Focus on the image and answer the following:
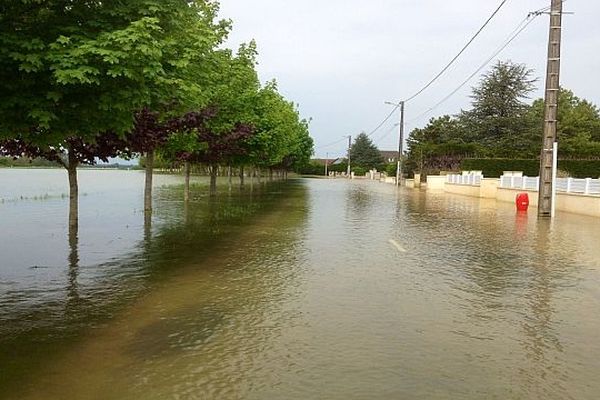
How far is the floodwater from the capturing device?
4.77 m

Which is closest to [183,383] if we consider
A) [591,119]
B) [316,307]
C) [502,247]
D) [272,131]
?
[316,307]

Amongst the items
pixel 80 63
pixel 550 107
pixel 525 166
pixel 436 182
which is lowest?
pixel 436 182

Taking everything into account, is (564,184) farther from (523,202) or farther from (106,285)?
(106,285)

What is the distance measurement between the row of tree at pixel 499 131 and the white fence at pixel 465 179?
11.0 metres

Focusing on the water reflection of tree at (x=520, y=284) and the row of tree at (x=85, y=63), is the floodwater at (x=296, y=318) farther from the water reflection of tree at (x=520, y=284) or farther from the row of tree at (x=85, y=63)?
the row of tree at (x=85, y=63)

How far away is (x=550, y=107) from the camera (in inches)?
821

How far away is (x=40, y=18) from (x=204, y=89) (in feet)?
19.9

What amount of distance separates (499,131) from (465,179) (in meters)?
24.1

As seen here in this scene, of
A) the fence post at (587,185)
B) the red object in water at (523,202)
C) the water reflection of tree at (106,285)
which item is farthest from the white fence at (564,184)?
the water reflection of tree at (106,285)

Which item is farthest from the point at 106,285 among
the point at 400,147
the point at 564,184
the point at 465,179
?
the point at 400,147

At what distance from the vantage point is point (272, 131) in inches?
1211

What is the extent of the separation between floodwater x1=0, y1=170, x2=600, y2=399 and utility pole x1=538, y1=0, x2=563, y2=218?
716 centimetres

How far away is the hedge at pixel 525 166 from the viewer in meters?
40.9

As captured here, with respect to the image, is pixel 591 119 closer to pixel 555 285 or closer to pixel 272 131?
pixel 272 131
